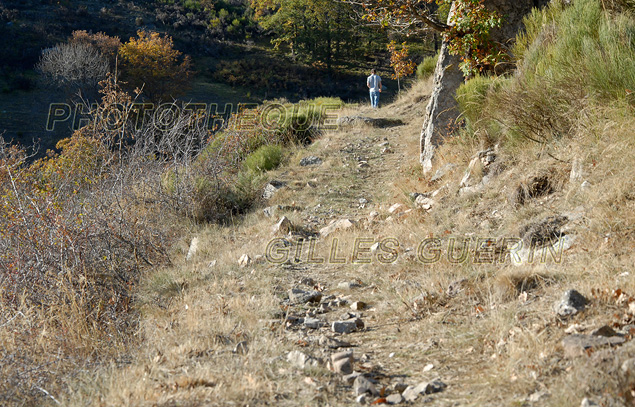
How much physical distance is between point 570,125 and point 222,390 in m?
4.30

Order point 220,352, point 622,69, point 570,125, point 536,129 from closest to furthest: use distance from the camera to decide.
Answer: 1. point 220,352
2. point 622,69
3. point 570,125
4. point 536,129

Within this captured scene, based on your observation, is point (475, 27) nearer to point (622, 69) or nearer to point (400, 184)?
point (400, 184)

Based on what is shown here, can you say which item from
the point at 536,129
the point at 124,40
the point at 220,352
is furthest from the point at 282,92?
the point at 220,352

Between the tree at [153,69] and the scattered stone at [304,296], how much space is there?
3140 centimetres

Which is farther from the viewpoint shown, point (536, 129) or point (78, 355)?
point (536, 129)

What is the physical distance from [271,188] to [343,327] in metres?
5.15

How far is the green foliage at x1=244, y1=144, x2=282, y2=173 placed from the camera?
33.3 ft

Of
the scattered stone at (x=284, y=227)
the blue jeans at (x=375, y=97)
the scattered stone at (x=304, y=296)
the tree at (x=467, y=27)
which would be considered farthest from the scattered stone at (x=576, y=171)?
the blue jeans at (x=375, y=97)

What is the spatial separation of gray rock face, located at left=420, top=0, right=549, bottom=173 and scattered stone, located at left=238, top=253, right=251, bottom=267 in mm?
3309

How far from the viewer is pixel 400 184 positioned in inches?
298

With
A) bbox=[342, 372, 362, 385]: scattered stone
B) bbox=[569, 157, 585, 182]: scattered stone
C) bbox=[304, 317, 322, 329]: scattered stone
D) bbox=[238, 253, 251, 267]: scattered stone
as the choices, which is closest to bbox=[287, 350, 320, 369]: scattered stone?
bbox=[342, 372, 362, 385]: scattered stone

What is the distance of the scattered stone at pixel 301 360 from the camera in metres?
3.01

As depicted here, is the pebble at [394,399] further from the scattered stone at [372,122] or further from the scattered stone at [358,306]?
the scattered stone at [372,122]

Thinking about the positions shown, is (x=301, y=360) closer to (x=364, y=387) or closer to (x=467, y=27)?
(x=364, y=387)
